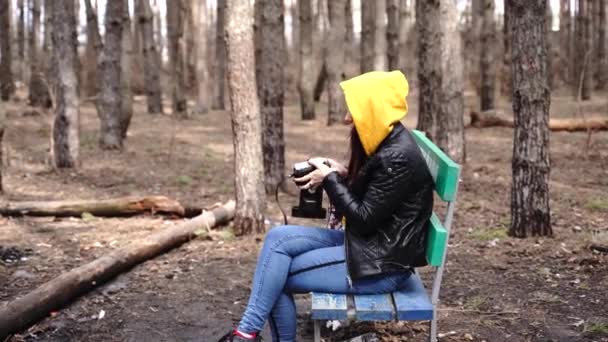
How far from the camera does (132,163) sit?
1220 centimetres

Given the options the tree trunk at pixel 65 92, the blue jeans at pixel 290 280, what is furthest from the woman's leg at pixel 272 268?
the tree trunk at pixel 65 92

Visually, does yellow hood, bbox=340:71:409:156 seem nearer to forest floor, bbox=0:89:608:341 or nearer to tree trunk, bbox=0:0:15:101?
forest floor, bbox=0:89:608:341

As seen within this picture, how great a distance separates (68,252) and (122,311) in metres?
1.79

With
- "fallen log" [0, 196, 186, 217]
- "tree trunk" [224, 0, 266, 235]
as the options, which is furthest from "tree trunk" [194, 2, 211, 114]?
"tree trunk" [224, 0, 266, 235]

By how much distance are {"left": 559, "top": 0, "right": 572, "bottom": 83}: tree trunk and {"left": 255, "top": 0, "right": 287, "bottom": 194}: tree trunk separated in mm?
21512

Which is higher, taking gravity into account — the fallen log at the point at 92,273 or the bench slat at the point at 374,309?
the bench slat at the point at 374,309

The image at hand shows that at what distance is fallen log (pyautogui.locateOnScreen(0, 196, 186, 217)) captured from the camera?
26.0 ft

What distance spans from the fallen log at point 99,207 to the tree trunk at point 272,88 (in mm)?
1472

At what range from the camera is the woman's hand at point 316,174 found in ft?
12.5

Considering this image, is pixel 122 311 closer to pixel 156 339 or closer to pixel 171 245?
pixel 156 339

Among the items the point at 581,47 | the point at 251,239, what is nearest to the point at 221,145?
the point at 251,239

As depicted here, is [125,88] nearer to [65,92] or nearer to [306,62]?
[65,92]

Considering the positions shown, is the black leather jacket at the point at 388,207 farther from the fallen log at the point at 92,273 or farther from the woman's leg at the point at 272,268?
the fallen log at the point at 92,273

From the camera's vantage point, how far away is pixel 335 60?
60.6 feet
